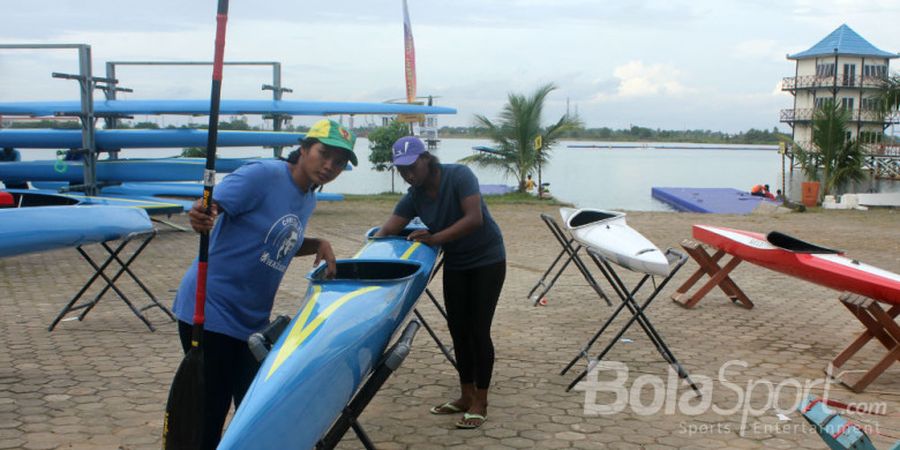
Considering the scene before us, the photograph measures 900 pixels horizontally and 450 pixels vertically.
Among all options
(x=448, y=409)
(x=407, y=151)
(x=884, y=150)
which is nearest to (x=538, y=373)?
(x=448, y=409)

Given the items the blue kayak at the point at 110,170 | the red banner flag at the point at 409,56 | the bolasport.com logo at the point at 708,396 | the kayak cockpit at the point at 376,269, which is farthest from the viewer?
the red banner flag at the point at 409,56

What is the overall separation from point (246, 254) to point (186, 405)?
1.89 ft

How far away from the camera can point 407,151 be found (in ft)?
13.3

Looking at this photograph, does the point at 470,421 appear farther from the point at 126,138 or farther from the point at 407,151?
the point at 126,138

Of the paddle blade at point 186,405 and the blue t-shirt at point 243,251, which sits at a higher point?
the blue t-shirt at point 243,251

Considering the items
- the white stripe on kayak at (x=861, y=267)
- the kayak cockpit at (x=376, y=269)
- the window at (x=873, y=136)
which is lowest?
the white stripe on kayak at (x=861, y=267)

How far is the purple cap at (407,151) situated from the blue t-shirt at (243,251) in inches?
42.4

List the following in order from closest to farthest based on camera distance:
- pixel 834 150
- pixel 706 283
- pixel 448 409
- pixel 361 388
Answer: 1. pixel 361 388
2. pixel 448 409
3. pixel 706 283
4. pixel 834 150

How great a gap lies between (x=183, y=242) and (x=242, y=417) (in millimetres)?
9487

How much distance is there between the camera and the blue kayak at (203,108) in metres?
13.8

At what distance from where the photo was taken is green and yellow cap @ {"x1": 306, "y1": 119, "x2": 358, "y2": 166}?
3039 millimetres

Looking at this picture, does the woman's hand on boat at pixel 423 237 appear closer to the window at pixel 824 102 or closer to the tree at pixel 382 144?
the window at pixel 824 102

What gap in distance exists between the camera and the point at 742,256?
6.54 meters

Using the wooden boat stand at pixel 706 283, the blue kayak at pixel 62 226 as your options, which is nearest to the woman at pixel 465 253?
the blue kayak at pixel 62 226
